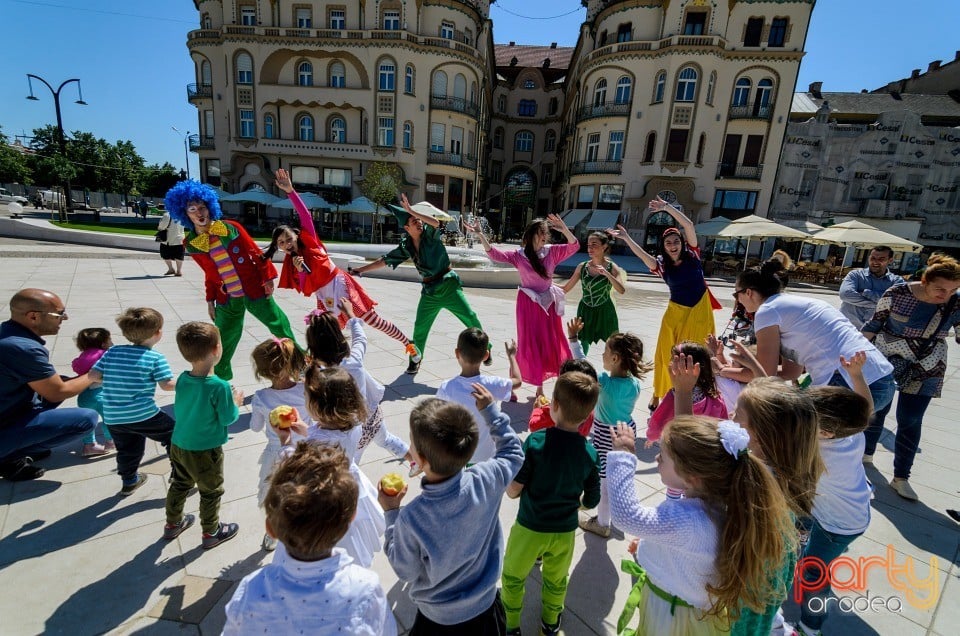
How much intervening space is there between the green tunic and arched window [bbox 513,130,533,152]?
40.6m

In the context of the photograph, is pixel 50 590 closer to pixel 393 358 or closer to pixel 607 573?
pixel 607 573

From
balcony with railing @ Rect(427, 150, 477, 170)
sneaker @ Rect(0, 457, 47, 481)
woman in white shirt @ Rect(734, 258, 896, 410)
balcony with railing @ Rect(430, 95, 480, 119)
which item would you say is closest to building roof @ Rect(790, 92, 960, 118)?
balcony with railing @ Rect(430, 95, 480, 119)

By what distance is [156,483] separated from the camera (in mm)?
3057

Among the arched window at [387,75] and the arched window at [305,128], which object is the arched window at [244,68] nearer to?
the arched window at [305,128]

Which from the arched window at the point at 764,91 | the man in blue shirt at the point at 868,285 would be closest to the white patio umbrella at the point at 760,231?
the arched window at the point at 764,91

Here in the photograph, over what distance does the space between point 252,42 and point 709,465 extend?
3739cm

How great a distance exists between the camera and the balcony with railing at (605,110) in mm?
28250

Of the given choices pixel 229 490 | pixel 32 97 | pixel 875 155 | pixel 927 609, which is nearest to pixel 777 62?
pixel 875 155

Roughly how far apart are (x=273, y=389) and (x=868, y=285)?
6.57 m

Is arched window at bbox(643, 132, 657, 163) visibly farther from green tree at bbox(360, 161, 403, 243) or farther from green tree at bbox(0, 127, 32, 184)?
green tree at bbox(0, 127, 32, 184)

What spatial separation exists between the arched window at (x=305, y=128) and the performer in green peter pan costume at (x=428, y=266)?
30.4 m

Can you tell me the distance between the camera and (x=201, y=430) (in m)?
2.40

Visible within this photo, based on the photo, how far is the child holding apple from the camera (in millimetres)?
1233

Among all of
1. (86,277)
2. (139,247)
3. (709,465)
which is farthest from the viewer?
(139,247)
